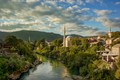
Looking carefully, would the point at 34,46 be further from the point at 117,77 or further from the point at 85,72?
the point at 117,77

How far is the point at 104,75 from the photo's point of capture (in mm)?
27328

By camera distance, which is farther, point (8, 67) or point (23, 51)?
point (23, 51)

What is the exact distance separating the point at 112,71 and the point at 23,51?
1132 inches

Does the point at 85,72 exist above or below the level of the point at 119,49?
below

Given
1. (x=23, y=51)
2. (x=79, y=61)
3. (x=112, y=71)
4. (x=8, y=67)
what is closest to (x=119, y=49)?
(x=79, y=61)

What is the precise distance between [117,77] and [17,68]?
15.8m

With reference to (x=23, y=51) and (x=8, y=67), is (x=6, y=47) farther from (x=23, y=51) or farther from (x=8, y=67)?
(x=8, y=67)

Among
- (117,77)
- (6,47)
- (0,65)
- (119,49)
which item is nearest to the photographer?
(117,77)

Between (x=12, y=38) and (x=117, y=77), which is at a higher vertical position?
(x=12, y=38)

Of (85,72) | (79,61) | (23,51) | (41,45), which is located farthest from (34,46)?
(85,72)

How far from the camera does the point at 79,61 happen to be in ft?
137

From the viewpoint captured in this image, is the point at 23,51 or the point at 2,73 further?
the point at 23,51

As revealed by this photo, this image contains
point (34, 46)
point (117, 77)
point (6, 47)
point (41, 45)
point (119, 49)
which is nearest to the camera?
point (117, 77)

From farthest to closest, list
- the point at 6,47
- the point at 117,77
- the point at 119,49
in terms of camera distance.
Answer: the point at 6,47, the point at 119,49, the point at 117,77
